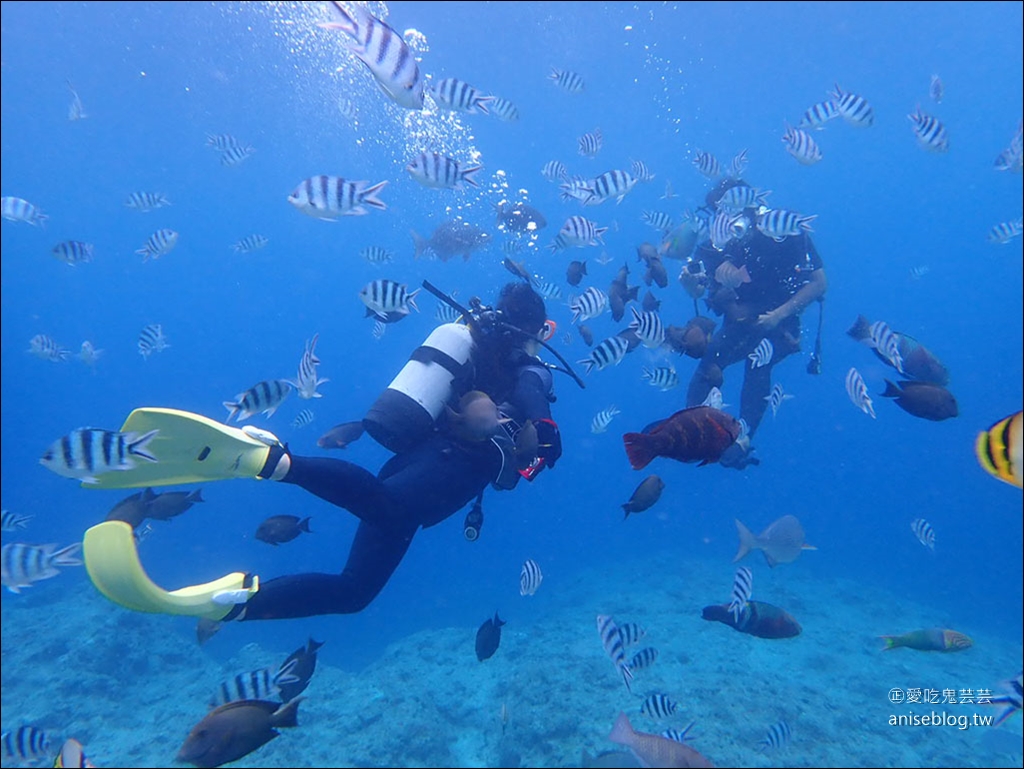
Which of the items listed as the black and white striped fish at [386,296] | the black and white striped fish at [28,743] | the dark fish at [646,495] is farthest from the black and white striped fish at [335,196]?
the black and white striped fish at [28,743]

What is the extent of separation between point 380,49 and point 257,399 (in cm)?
316

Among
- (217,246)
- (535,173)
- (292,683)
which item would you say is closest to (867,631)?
(292,683)

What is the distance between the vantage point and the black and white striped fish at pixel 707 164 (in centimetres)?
860

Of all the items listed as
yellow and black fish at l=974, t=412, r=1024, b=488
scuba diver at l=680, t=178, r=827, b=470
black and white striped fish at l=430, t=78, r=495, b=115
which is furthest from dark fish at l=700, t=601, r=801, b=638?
black and white striped fish at l=430, t=78, r=495, b=115

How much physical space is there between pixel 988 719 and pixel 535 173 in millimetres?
61614

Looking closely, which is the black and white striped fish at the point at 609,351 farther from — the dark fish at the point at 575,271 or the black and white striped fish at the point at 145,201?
the black and white striped fish at the point at 145,201

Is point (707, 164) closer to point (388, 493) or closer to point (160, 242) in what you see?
point (388, 493)

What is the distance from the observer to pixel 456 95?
610cm

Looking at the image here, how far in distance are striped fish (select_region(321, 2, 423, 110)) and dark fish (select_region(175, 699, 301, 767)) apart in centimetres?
380

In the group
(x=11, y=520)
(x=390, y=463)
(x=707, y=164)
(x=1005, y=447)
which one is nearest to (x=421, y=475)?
(x=390, y=463)

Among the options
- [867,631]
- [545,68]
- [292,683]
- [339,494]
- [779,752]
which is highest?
[545,68]

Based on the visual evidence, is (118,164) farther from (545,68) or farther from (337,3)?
(337,3)

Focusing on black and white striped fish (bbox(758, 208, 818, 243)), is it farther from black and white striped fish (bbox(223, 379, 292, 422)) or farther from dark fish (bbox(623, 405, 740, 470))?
black and white striped fish (bbox(223, 379, 292, 422))

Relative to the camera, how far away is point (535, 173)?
60812mm
